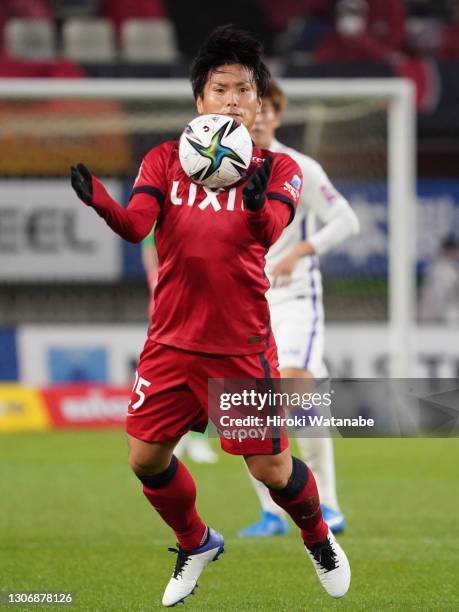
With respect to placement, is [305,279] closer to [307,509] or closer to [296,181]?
[296,181]

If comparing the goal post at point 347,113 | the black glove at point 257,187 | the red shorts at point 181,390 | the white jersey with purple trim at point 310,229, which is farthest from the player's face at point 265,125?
the goal post at point 347,113

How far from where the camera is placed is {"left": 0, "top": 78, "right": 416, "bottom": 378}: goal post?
11.8 meters

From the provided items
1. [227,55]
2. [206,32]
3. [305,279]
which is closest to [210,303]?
[227,55]

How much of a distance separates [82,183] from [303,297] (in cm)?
297

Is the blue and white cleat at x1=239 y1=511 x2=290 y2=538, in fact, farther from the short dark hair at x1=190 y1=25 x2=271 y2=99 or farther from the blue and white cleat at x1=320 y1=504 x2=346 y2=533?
the short dark hair at x1=190 y1=25 x2=271 y2=99

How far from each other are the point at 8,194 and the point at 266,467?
9987 millimetres

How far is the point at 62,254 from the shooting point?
1432 centimetres

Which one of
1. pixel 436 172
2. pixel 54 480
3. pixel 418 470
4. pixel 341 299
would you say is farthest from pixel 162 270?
pixel 436 172

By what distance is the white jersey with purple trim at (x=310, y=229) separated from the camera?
22.9 ft

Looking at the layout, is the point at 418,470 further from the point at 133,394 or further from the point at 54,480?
the point at 133,394

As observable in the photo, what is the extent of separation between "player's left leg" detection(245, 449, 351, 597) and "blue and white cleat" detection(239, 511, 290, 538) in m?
2.07

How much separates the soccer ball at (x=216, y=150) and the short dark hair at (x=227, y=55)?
1.15 feet

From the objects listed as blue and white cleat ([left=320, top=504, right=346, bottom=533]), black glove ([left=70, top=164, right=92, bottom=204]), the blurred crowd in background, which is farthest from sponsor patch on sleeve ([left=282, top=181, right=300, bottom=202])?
the blurred crowd in background

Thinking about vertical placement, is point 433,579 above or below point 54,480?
above
